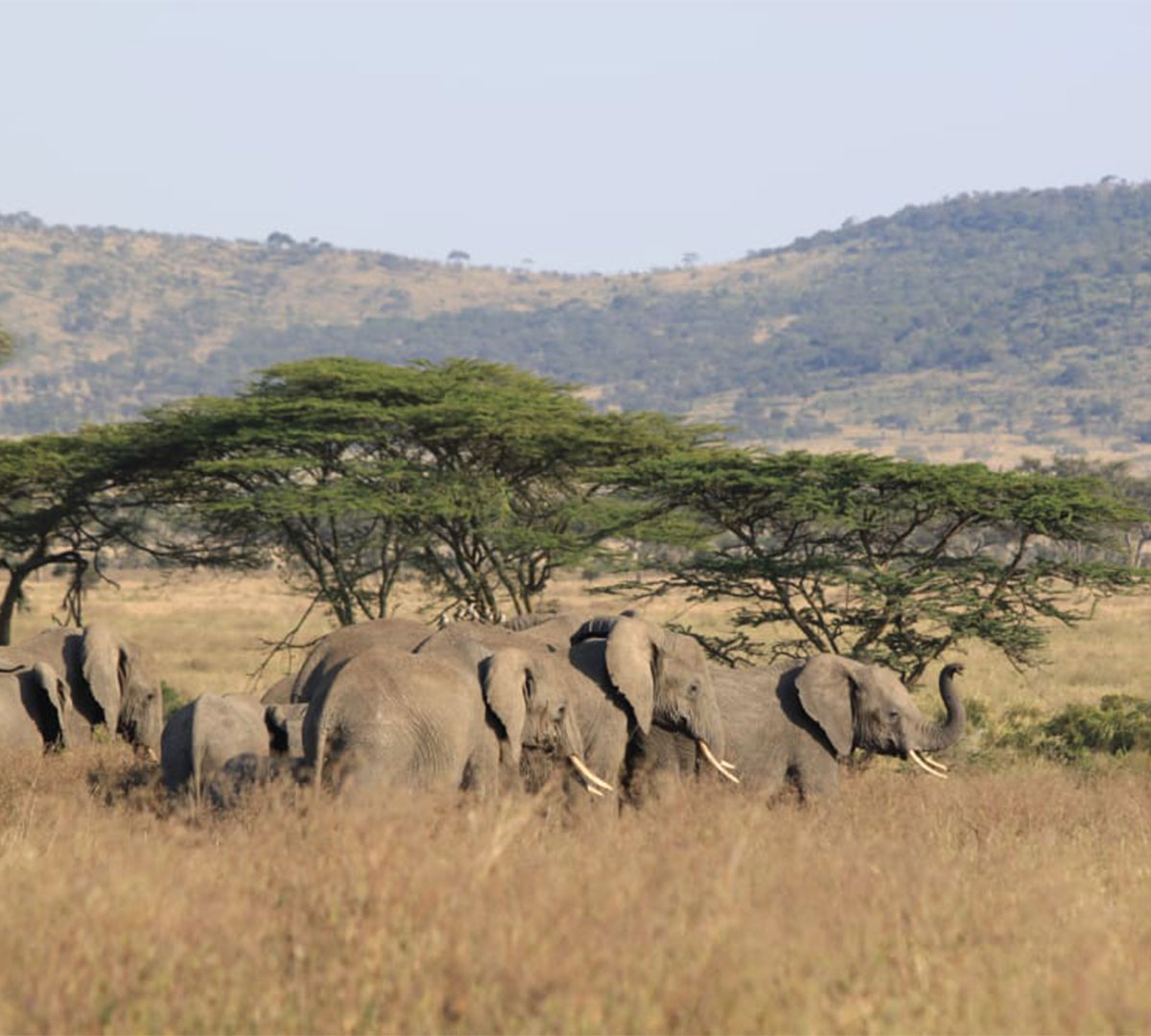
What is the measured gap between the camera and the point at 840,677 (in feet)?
45.2

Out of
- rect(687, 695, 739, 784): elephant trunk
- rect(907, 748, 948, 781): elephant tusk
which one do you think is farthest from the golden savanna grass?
rect(907, 748, 948, 781): elephant tusk

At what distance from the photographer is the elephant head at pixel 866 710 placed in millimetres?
13594

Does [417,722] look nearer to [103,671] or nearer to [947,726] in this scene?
[947,726]

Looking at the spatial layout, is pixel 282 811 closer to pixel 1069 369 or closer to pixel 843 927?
pixel 843 927

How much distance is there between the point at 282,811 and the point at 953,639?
12.5 m

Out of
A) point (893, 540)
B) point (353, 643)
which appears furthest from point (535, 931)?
point (893, 540)

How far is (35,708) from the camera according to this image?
1528 cm

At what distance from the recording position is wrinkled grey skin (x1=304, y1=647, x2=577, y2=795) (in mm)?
10492

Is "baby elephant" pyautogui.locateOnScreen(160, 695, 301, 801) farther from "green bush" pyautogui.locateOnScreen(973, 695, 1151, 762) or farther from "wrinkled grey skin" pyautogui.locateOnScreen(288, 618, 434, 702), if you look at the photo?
"green bush" pyautogui.locateOnScreen(973, 695, 1151, 762)

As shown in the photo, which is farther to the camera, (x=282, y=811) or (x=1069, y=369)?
(x=1069, y=369)

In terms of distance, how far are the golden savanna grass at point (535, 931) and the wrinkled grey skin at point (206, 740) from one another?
2050 millimetres

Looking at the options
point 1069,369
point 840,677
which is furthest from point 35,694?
point 1069,369

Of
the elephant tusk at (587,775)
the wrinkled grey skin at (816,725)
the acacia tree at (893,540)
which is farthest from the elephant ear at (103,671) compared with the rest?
the acacia tree at (893,540)

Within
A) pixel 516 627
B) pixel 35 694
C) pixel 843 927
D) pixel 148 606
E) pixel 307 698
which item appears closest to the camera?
pixel 843 927
